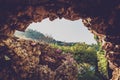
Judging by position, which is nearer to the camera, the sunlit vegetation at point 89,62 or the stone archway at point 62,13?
the stone archway at point 62,13

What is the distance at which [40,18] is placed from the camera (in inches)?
467

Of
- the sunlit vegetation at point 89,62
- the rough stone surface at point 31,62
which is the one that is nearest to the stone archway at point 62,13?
the rough stone surface at point 31,62

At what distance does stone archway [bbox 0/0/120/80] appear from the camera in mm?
10688

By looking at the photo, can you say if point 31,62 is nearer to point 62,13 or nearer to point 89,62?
point 62,13

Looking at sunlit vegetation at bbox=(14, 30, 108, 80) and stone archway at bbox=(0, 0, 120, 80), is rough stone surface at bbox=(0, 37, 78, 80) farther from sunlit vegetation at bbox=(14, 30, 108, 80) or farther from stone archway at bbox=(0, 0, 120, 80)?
sunlit vegetation at bbox=(14, 30, 108, 80)

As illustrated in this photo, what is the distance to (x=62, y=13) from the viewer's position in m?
11.8

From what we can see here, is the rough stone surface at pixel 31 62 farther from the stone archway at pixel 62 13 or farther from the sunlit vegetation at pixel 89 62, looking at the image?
the sunlit vegetation at pixel 89 62

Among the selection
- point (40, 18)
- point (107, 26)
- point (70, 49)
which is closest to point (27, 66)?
point (40, 18)

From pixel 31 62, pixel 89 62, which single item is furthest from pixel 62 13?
pixel 89 62

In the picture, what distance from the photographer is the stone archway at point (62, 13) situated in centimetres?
1069

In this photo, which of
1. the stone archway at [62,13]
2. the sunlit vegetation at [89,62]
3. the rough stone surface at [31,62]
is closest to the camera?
the stone archway at [62,13]

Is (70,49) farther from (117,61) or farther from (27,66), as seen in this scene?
(117,61)

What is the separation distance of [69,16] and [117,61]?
11.1 feet

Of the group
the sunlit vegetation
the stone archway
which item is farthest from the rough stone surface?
the sunlit vegetation
